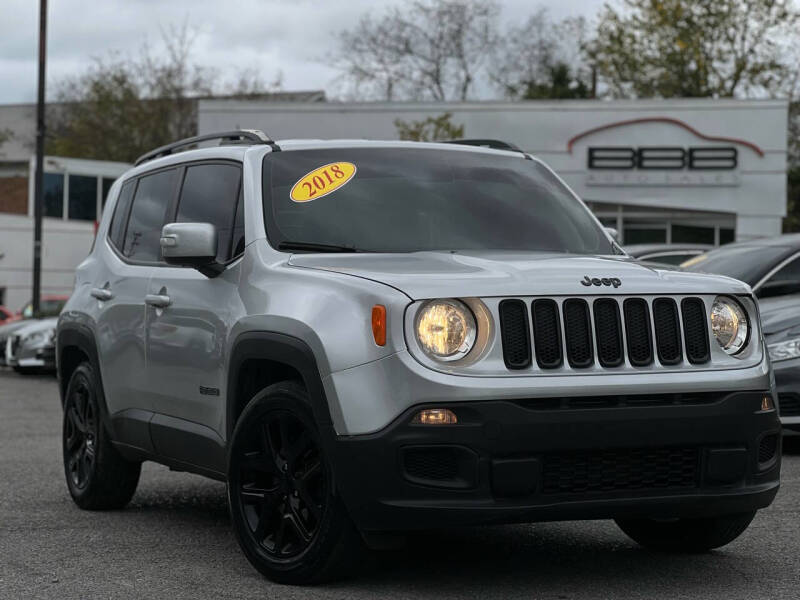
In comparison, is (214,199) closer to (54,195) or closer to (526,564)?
(526,564)

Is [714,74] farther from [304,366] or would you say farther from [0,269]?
[304,366]

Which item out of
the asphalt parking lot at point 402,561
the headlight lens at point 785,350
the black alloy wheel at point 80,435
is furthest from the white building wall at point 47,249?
the asphalt parking lot at point 402,561

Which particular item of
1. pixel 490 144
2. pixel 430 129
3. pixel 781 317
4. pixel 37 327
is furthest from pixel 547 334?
pixel 430 129

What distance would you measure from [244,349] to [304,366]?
0.53 m

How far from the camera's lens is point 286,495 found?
5180mm

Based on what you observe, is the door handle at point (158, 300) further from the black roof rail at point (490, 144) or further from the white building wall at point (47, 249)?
the white building wall at point (47, 249)

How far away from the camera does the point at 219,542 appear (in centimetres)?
627

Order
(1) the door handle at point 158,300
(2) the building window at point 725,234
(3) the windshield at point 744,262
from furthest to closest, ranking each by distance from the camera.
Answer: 1. (2) the building window at point 725,234
2. (3) the windshield at point 744,262
3. (1) the door handle at point 158,300

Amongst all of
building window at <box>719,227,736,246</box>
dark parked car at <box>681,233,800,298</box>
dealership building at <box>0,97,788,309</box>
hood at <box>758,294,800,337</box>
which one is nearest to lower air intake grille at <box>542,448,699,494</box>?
hood at <box>758,294,800,337</box>

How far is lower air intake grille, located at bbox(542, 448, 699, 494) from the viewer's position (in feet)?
15.5

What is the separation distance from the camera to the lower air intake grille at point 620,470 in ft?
15.5

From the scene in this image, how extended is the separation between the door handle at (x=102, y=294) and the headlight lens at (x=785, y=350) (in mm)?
4524

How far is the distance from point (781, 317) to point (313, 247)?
15.9ft

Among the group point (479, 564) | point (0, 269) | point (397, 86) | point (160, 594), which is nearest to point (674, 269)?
point (479, 564)
